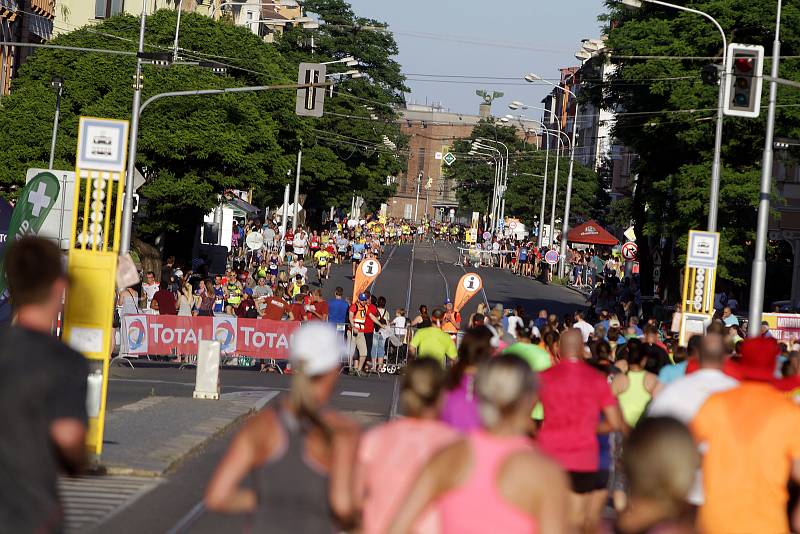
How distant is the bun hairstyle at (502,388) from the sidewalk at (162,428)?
901cm

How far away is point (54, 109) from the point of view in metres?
53.5

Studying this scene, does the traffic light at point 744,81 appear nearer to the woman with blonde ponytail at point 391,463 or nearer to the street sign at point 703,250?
the street sign at point 703,250

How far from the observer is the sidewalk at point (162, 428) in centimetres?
1470

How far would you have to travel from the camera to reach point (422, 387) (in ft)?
20.3

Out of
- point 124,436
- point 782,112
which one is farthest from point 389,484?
point 782,112

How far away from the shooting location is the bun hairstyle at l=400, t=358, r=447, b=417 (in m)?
6.16

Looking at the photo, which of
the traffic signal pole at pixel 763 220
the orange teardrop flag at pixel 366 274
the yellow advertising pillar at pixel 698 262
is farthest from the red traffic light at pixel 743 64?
the orange teardrop flag at pixel 366 274

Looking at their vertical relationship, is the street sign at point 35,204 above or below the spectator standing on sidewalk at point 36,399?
above

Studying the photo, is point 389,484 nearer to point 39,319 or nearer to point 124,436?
point 39,319

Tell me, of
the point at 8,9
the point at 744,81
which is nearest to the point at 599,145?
the point at 8,9

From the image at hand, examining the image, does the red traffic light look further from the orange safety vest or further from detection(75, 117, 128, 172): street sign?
detection(75, 117, 128, 172): street sign

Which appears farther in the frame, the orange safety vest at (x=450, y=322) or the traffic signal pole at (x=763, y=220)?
the orange safety vest at (x=450, y=322)

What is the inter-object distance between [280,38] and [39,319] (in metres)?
94.5

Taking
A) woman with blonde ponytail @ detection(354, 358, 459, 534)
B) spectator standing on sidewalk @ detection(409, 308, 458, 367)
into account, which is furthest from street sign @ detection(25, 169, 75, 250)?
woman with blonde ponytail @ detection(354, 358, 459, 534)
